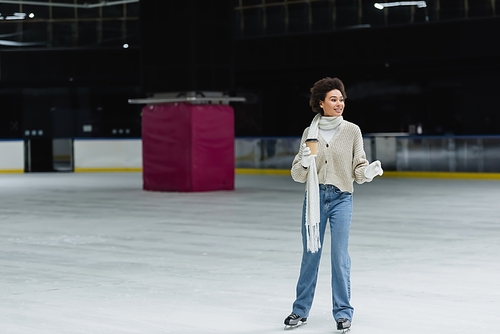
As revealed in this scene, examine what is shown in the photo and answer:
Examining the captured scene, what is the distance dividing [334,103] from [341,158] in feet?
1.27

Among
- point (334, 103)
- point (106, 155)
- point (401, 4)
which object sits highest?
point (401, 4)

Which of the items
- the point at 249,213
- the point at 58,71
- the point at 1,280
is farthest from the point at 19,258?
the point at 58,71

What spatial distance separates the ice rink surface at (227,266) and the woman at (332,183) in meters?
0.35

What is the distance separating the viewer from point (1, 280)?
312 inches

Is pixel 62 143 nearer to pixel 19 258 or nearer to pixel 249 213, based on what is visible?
pixel 249 213

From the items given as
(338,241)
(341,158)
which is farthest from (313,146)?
(338,241)

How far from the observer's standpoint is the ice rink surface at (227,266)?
19.8ft

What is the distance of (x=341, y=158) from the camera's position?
5566 millimetres

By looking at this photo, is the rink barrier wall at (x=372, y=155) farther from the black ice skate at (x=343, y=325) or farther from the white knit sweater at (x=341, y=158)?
the black ice skate at (x=343, y=325)

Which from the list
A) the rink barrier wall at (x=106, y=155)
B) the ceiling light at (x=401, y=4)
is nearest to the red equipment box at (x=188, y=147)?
the ceiling light at (x=401, y=4)

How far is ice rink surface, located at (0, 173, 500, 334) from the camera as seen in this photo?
604 centimetres

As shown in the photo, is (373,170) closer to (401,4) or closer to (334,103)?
(334,103)

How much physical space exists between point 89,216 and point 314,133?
945 centimetres

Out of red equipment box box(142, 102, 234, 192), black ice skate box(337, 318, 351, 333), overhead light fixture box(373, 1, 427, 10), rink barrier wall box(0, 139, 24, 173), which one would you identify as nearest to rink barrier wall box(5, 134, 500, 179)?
rink barrier wall box(0, 139, 24, 173)
